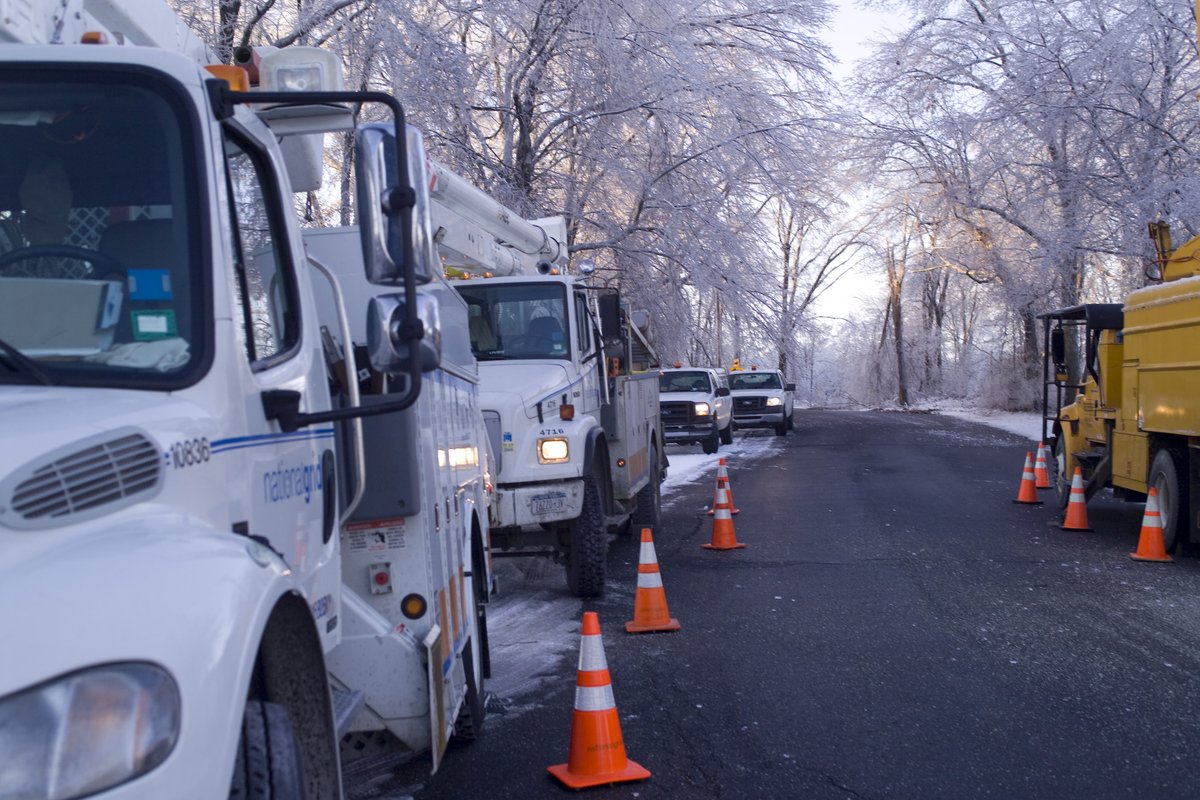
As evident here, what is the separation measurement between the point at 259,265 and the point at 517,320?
22.6ft

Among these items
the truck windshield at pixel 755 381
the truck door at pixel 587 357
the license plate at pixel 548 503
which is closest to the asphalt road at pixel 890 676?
the license plate at pixel 548 503

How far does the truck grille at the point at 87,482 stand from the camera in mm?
2320

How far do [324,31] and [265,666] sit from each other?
14.6m

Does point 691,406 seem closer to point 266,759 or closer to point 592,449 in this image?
point 592,449

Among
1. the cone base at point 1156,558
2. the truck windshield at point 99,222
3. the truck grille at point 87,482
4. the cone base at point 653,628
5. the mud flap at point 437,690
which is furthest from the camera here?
the cone base at point 1156,558

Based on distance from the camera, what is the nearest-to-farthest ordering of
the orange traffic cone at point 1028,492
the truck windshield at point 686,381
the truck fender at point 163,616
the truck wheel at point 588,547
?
1. the truck fender at point 163,616
2. the truck wheel at point 588,547
3. the orange traffic cone at point 1028,492
4. the truck windshield at point 686,381

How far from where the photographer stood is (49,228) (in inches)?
124

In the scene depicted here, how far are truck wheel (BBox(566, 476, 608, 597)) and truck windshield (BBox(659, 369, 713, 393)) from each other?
59.1 ft

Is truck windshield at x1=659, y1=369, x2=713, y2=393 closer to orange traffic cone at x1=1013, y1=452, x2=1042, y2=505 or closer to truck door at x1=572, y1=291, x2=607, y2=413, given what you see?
orange traffic cone at x1=1013, y1=452, x2=1042, y2=505

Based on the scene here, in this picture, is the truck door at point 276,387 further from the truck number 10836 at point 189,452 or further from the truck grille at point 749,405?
the truck grille at point 749,405

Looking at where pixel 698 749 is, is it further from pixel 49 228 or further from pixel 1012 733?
pixel 49 228

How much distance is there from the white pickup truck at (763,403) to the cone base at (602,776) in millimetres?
28615

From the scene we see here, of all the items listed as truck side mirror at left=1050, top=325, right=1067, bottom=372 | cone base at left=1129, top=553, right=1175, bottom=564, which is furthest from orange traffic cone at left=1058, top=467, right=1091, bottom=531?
cone base at left=1129, top=553, right=1175, bottom=564

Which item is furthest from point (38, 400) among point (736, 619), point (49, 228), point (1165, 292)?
point (1165, 292)
